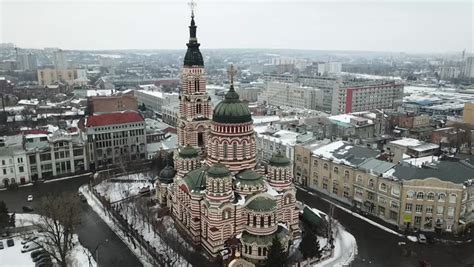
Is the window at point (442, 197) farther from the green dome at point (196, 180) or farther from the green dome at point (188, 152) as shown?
the green dome at point (188, 152)

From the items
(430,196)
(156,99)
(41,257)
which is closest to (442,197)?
(430,196)

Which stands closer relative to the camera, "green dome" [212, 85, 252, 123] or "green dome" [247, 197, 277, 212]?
"green dome" [247, 197, 277, 212]

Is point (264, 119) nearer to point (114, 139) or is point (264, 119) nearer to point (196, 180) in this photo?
point (114, 139)

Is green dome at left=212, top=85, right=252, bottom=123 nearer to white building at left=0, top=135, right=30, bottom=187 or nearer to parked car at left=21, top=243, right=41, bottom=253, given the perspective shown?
parked car at left=21, top=243, right=41, bottom=253

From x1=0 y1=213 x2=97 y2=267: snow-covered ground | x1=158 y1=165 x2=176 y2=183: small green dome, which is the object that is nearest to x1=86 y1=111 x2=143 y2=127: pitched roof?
x1=158 y1=165 x2=176 y2=183: small green dome

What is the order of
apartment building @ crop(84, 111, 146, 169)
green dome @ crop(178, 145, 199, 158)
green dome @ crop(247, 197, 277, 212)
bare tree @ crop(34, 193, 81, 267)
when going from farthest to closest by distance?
apartment building @ crop(84, 111, 146, 169), green dome @ crop(178, 145, 199, 158), green dome @ crop(247, 197, 277, 212), bare tree @ crop(34, 193, 81, 267)

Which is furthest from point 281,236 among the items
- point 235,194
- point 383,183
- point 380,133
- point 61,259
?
point 380,133
